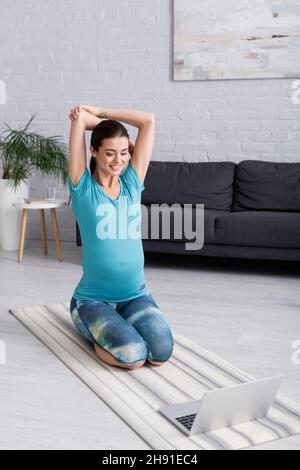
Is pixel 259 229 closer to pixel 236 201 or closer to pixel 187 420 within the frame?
pixel 236 201

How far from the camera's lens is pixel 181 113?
5.06 meters

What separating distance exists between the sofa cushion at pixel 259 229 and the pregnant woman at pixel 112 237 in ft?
5.07

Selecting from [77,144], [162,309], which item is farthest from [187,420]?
[162,309]

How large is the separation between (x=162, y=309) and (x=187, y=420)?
1375mm

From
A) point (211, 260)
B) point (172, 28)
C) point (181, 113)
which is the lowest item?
point (211, 260)

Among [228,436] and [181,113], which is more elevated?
[181,113]

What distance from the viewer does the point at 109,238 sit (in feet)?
8.84

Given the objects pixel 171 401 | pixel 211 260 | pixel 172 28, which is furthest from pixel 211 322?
pixel 172 28

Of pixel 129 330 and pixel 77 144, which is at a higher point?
pixel 77 144

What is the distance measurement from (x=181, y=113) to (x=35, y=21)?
4.97 feet

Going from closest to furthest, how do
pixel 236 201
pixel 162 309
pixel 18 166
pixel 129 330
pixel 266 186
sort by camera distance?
pixel 129 330
pixel 162 309
pixel 266 186
pixel 236 201
pixel 18 166

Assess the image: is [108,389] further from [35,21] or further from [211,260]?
[35,21]

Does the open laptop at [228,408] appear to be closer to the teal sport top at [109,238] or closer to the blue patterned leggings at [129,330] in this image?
the blue patterned leggings at [129,330]

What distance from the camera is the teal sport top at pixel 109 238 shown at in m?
2.67
